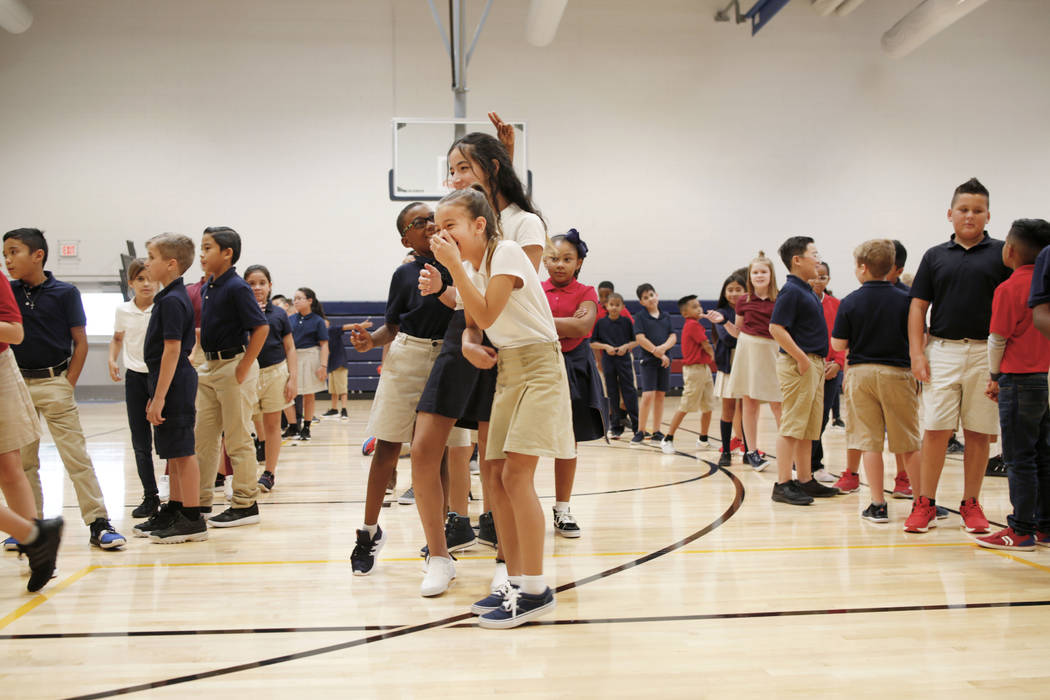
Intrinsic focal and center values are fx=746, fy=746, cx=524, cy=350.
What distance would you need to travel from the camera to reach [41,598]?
2.74m

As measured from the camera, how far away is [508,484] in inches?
94.3

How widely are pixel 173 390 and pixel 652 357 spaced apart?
462 centimetres

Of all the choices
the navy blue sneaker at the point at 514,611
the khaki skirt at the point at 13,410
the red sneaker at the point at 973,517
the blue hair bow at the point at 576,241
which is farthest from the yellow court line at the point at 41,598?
the red sneaker at the point at 973,517

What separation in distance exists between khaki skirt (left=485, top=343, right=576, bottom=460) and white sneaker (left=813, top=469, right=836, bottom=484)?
319 cm

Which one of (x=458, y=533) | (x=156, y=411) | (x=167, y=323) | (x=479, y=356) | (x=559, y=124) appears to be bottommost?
(x=458, y=533)

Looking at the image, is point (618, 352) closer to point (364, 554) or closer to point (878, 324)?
point (878, 324)

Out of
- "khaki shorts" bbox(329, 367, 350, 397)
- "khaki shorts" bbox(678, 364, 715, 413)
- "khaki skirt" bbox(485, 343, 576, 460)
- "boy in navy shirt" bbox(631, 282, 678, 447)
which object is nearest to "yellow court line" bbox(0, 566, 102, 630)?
"khaki skirt" bbox(485, 343, 576, 460)

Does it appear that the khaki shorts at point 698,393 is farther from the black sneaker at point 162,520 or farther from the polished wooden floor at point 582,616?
the black sneaker at point 162,520

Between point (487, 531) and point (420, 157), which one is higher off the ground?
point (420, 157)

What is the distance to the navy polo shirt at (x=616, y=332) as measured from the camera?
723 cm

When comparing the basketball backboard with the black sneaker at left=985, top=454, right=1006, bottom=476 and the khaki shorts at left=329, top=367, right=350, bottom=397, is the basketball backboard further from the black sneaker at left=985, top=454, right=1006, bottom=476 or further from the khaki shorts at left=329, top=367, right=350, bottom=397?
the black sneaker at left=985, top=454, right=1006, bottom=476

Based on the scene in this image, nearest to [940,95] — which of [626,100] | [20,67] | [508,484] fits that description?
[626,100]

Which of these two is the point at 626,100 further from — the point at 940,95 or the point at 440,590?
the point at 440,590

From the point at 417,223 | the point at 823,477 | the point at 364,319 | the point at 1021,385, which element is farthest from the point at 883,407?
the point at 364,319
